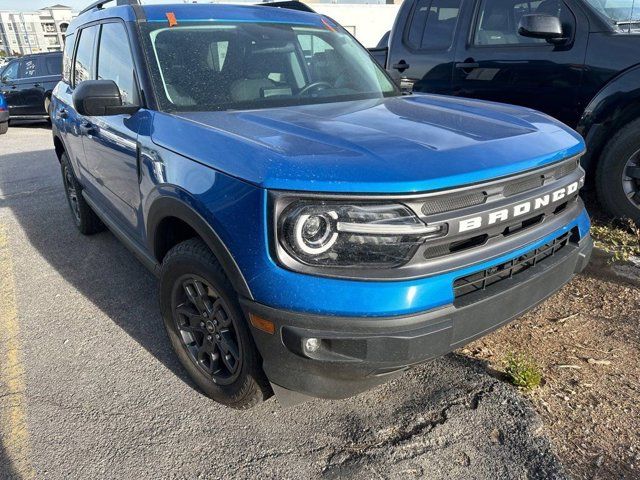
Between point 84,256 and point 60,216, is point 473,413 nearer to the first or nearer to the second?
point 84,256

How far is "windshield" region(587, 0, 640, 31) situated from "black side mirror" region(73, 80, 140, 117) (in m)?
3.56

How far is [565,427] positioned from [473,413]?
0.39 m

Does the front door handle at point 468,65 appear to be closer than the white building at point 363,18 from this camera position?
Yes

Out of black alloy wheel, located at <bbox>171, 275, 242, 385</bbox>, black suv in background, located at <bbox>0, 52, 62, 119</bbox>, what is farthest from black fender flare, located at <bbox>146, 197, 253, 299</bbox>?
black suv in background, located at <bbox>0, 52, 62, 119</bbox>

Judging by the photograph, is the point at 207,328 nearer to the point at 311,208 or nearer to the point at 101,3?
the point at 311,208

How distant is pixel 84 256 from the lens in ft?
15.1

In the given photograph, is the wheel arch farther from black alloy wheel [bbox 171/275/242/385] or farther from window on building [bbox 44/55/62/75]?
window on building [bbox 44/55/62/75]

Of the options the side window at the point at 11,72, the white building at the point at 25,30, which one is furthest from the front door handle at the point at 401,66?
the white building at the point at 25,30

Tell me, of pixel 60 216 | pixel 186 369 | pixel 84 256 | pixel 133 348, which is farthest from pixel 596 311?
pixel 60 216

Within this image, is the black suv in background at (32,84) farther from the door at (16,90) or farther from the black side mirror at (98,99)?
the black side mirror at (98,99)

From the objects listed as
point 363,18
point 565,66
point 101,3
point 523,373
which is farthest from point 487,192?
point 363,18

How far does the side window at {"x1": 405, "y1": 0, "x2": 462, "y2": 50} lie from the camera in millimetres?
4891

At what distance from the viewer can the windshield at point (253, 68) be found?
9.21 ft

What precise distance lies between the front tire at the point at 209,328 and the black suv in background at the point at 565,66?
93.7 inches
